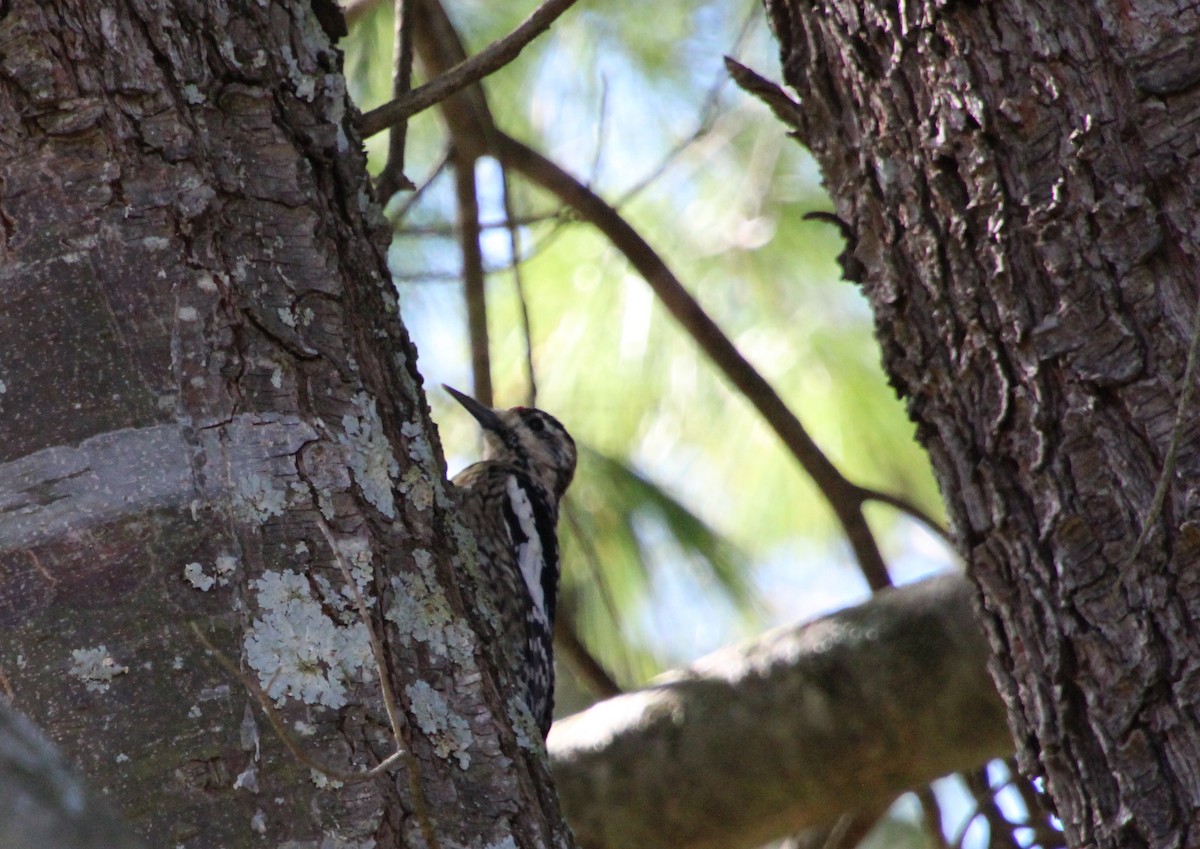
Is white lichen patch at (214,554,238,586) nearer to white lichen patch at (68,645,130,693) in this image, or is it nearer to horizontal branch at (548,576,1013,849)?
white lichen patch at (68,645,130,693)

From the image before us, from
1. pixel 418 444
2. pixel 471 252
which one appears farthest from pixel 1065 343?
pixel 471 252

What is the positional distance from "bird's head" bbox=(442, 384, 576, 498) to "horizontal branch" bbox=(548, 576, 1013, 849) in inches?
35.1

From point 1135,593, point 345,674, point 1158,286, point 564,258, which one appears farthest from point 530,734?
point 564,258

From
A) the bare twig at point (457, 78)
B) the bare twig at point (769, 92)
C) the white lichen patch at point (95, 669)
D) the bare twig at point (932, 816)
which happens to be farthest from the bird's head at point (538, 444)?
the white lichen patch at point (95, 669)

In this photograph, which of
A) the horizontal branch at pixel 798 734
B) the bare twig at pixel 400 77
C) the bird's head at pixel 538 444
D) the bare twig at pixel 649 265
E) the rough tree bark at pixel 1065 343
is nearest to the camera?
the rough tree bark at pixel 1065 343

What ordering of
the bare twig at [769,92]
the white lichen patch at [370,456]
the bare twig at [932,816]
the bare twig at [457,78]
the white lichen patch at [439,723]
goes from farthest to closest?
the bare twig at [932,816] < the bare twig at [769,92] < the bare twig at [457,78] < the white lichen patch at [370,456] < the white lichen patch at [439,723]

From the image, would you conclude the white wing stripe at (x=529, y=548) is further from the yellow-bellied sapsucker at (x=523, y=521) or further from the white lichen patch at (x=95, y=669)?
the white lichen patch at (x=95, y=669)

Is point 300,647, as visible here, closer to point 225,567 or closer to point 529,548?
point 225,567

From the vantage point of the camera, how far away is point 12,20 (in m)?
1.63

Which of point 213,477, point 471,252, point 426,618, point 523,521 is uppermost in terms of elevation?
point 471,252

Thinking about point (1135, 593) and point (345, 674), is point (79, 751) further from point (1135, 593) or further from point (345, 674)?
point (1135, 593)

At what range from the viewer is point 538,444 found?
12.5 ft

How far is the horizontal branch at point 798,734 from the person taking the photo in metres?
2.94

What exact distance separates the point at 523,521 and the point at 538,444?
0.36 m
